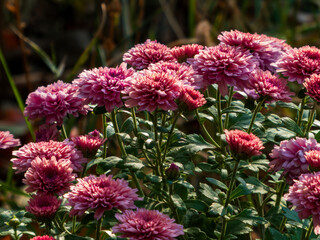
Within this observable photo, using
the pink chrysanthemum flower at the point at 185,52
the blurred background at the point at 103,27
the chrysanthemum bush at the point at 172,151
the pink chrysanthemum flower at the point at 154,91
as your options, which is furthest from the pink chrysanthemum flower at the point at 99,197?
the blurred background at the point at 103,27

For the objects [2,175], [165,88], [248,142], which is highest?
[165,88]

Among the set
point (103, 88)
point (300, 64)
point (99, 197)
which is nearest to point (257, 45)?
point (300, 64)

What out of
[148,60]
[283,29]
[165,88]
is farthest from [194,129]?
[165,88]

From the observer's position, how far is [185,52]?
123 centimetres

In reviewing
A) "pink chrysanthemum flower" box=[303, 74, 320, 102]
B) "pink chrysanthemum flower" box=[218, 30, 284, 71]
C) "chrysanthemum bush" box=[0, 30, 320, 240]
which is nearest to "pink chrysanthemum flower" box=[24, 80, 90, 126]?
"chrysanthemum bush" box=[0, 30, 320, 240]

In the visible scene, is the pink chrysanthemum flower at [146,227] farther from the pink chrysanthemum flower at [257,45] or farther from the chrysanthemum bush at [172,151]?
the pink chrysanthemum flower at [257,45]

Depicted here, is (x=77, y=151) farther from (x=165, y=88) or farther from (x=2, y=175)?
(x=2, y=175)

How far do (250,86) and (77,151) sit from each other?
1.30 feet

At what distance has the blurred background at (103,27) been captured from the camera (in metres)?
3.04

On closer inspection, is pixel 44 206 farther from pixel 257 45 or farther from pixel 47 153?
pixel 257 45

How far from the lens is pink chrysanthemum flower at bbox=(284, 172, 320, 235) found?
86 cm

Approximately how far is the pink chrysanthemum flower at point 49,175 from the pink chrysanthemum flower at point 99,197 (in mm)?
39

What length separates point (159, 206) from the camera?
3.78ft

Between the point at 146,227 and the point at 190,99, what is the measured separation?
275 millimetres
